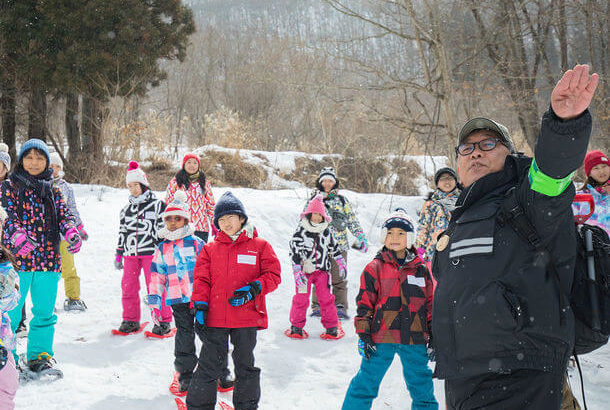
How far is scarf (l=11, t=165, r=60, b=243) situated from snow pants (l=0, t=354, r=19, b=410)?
2.06 meters

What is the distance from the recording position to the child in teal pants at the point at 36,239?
4.00 meters

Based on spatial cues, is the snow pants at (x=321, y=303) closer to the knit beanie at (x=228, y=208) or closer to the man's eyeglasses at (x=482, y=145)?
the knit beanie at (x=228, y=208)

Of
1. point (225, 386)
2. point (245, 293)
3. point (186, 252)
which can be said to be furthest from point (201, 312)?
point (186, 252)

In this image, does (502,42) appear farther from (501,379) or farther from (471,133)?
(501,379)

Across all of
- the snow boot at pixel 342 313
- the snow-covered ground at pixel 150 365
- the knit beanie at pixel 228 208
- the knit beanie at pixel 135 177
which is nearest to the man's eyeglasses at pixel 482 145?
the knit beanie at pixel 228 208

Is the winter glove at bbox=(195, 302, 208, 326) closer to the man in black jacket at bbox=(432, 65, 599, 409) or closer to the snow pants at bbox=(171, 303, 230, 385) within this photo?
the snow pants at bbox=(171, 303, 230, 385)

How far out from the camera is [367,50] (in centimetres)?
1017

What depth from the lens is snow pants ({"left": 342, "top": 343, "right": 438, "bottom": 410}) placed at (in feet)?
10.7

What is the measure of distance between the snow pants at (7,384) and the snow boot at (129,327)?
3077 millimetres

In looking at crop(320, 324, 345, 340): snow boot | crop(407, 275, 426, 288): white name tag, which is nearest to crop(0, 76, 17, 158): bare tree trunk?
crop(320, 324, 345, 340): snow boot

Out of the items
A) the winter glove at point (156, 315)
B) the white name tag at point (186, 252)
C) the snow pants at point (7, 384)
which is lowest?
the winter glove at point (156, 315)

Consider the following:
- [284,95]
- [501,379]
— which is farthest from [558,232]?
[284,95]

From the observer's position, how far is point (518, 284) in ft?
5.47

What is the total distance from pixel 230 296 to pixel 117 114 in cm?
1121
